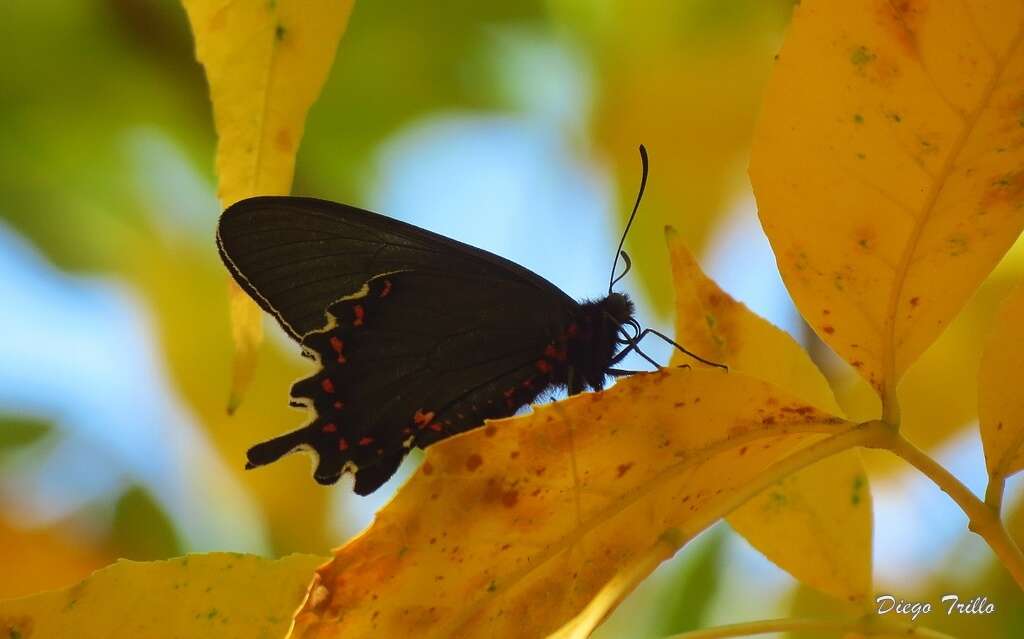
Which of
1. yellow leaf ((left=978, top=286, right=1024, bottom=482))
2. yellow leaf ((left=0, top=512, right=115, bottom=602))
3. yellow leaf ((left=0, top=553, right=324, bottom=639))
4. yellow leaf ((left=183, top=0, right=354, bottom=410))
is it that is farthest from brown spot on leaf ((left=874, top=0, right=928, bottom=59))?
yellow leaf ((left=0, top=512, right=115, bottom=602))

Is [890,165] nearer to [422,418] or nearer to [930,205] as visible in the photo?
[930,205]

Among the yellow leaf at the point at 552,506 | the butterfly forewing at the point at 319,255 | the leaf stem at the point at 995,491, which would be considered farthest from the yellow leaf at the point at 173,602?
the leaf stem at the point at 995,491

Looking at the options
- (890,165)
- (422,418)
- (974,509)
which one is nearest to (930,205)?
(890,165)

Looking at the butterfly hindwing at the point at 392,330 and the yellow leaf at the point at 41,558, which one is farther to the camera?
→ the yellow leaf at the point at 41,558

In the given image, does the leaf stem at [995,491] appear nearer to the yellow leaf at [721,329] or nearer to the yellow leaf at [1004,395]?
the yellow leaf at [1004,395]

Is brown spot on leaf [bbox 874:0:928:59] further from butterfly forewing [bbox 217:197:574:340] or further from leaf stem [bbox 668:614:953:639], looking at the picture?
butterfly forewing [bbox 217:197:574:340]
